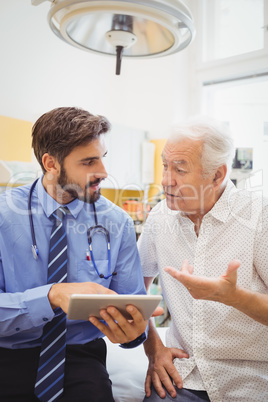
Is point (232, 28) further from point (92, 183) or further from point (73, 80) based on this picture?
point (92, 183)

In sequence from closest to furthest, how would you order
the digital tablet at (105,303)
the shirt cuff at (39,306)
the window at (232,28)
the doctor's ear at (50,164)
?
the digital tablet at (105,303), the shirt cuff at (39,306), the doctor's ear at (50,164), the window at (232,28)

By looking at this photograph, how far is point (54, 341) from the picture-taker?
1156 mm

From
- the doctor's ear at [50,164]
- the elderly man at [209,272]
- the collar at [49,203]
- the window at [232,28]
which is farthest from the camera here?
the window at [232,28]

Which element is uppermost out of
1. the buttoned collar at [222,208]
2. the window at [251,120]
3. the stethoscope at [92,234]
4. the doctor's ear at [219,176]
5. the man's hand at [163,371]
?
Answer: the window at [251,120]

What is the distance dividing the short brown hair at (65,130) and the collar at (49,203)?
0.48 feet

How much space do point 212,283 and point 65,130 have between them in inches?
31.9

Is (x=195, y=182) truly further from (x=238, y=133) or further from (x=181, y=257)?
(x=238, y=133)

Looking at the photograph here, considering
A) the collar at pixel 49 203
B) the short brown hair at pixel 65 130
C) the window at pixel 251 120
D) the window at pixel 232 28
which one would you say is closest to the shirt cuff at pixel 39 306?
the collar at pixel 49 203

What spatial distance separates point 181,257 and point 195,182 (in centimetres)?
30

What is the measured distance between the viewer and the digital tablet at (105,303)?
0.86 metres

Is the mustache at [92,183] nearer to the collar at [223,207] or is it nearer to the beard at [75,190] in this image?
the beard at [75,190]

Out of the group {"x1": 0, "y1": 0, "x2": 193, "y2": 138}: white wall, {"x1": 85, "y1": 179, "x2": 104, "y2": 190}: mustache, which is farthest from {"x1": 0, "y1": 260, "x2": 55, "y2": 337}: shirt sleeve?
{"x1": 0, "y1": 0, "x2": 193, "y2": 138}: white wall

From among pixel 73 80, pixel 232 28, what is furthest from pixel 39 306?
pixel 232 28

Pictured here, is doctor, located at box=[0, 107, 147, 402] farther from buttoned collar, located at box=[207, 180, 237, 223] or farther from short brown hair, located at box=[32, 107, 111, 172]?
buttoned collar, located at box=[207, 180, 237, 223]
